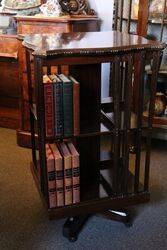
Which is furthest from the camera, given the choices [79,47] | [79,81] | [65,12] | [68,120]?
[65,12]

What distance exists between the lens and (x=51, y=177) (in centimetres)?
150

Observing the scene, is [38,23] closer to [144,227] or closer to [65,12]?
[65,12]

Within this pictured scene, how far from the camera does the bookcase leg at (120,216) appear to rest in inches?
69.8

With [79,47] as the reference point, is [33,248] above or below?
below

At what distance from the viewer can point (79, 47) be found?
1.33 meters

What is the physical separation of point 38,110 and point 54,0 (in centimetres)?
136

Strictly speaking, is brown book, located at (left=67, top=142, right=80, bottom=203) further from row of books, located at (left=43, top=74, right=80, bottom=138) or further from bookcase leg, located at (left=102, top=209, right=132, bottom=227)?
bookcase leg, located at (left=102, top=209, right=132, bottom=227)

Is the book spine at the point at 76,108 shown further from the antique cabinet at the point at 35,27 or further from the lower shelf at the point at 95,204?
the antique cabinet at the point at 35,27

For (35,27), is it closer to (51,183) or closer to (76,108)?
(76,108)

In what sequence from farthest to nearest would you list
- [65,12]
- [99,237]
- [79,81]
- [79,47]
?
1. [65,12]
2. [99,237]
3. [79,81]
4. [79,47]

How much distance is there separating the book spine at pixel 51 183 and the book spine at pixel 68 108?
150 mm

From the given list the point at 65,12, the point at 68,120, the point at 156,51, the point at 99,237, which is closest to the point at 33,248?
the point at 99,237

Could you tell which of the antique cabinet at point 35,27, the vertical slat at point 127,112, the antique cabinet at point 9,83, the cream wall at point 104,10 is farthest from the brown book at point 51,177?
the cream wall at point 104,10

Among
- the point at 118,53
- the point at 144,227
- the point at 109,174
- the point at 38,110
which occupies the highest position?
the point at 118,53
